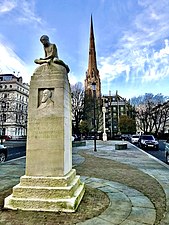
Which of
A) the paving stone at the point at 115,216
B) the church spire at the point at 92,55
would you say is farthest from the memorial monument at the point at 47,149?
the church spire at the point at 92,55

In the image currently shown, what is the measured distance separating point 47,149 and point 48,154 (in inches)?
4.5

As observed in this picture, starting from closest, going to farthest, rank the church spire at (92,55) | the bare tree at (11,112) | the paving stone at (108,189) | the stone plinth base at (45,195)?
the stone plinth base at (45,195), the paving stone at (108,189), the bare tree at (11,112), the church spire at (92,55)

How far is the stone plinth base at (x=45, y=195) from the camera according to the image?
4051 mm

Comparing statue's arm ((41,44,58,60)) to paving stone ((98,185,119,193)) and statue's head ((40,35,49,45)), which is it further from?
paving stone ((98,185,119,193))

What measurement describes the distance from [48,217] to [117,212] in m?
1.33

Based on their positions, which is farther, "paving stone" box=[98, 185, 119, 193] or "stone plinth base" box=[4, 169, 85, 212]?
"paving stone" box=[98, 185, 119, 193]

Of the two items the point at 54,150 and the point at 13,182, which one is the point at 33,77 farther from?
the point at 13,182

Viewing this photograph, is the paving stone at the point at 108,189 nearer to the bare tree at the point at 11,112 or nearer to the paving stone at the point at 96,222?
the paving stone at the point at 96,222

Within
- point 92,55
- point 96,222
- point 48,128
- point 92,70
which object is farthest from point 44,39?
point 92,55

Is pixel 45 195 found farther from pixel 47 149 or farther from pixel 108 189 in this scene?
pixel 108 189

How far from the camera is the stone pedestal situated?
416 centimetres

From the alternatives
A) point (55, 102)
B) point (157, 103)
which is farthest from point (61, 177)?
point (157, 103)

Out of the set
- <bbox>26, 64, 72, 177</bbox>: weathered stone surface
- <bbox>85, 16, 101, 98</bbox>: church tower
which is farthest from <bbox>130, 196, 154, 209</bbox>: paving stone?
<bbox>85, 16, 101, 98</bbox>: church tower

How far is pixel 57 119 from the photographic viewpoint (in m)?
4.68
